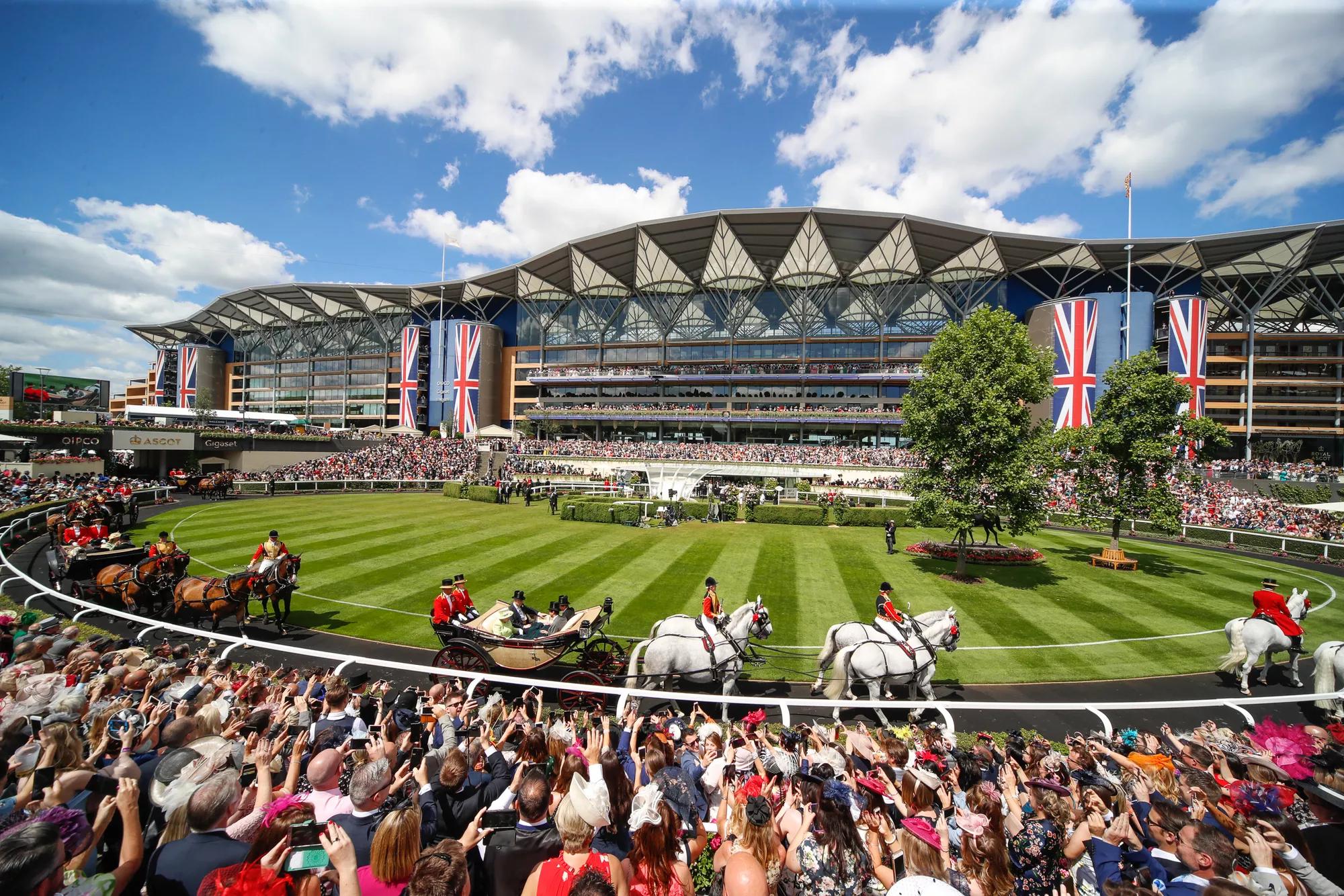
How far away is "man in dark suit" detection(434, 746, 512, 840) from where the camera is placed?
3.48 meters

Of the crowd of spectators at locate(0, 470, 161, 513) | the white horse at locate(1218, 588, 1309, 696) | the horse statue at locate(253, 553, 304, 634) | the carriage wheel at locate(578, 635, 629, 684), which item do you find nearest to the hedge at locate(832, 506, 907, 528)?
the white horse at locate(1218, 588, 1309, 696)

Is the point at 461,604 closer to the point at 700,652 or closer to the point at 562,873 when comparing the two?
the point at 700,652

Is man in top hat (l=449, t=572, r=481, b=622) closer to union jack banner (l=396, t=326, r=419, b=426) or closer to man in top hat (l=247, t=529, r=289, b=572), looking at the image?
man in top hat (l=247, t=529, r=289, b=572)

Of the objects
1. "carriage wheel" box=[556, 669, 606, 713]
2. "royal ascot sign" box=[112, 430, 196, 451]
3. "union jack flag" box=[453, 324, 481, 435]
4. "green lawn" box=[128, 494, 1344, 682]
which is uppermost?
"union jack flag" box=[453, 324, 481, 435]

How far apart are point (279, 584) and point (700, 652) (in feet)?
30.6

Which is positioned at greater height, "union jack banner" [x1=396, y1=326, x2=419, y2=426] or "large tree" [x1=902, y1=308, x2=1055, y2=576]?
"union jack banner" [x1=396, y1=326, x2=419, y2=426]

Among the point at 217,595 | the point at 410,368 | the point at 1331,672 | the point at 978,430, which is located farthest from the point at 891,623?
the point at 410,368

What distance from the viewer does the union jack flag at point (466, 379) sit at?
66.1m

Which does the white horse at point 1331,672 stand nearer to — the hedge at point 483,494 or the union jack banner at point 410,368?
the hedge at point 483,494

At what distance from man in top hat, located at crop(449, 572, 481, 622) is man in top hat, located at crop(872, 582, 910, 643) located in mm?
7040

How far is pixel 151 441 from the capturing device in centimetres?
3978

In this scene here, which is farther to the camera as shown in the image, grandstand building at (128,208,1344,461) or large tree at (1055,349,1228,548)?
grandstand building at (128,208,1344,461)

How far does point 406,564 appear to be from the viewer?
16.2 meters

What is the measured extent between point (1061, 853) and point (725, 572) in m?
12.7
